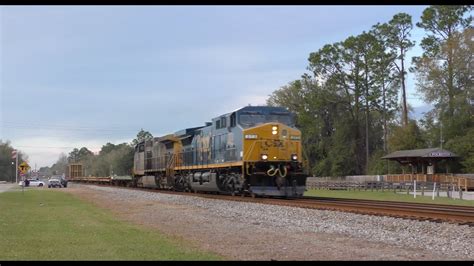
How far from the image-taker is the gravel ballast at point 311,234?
993 centimetres

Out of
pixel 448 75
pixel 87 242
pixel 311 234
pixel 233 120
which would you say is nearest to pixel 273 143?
pixel 233 120

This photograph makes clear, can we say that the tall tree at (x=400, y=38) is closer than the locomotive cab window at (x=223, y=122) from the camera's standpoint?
No

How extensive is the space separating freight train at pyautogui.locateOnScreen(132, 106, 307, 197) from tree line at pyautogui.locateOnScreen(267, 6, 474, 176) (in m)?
38.2

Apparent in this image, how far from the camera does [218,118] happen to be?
3028cm

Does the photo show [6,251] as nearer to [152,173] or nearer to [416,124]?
[152,173]

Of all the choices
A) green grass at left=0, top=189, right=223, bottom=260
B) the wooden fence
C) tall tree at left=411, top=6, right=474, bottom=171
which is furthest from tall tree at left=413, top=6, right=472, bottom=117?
green grass at left=0, top=189, right=223, bottom=260

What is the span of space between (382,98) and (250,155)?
56.0m

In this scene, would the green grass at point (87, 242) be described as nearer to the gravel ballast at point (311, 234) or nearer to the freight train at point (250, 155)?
the gravel ballast at point (311, 234)

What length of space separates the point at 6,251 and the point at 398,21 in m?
71.9

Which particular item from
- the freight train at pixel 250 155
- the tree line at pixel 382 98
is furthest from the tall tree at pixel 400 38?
the freight train at pixel 250 155

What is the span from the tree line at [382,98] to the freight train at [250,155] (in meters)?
38.2

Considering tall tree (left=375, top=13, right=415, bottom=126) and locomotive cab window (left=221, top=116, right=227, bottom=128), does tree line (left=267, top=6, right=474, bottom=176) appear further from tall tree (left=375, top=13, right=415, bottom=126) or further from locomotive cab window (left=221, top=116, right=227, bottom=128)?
locomotive cab window (left=221, top=116, right=227, bottom=128)

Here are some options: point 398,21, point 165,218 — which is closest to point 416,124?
point 398,21

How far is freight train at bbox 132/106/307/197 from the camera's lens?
25891 millimetres
